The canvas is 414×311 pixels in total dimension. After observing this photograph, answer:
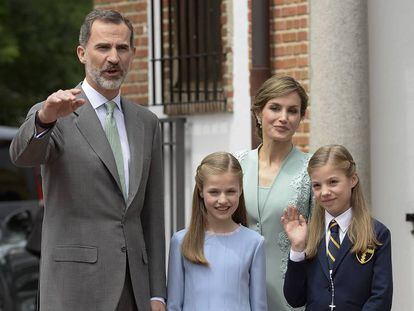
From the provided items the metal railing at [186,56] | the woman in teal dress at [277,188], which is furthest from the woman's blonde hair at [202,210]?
the metal railing at [186,56]

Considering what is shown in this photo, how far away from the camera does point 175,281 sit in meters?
5.35

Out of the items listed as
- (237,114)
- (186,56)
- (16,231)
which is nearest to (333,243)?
(237,114)

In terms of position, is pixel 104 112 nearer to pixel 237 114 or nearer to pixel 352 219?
pixel 352 219

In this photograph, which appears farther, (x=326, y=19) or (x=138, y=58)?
(x=138, y=58)

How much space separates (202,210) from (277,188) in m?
0.34

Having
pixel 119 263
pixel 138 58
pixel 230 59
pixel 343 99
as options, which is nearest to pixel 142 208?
pixel 119 263

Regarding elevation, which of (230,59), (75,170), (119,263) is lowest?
(119,263)

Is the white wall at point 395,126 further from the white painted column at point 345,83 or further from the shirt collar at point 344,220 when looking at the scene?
the shirt collar at point 344,220

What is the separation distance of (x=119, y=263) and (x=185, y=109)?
170 inches

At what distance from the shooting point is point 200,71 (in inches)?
372

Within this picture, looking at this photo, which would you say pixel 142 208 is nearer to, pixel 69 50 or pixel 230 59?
pixel 230 59

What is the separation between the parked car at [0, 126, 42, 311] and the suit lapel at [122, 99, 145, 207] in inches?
229

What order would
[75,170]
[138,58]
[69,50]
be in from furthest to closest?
[69,50] < [138,58] < [75,170]

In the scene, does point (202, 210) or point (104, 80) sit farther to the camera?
point (202, 210)
